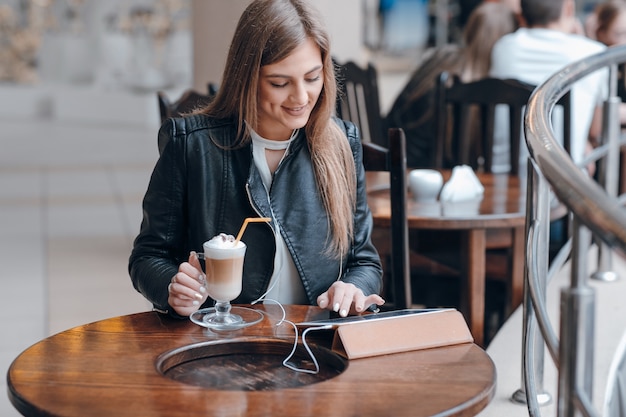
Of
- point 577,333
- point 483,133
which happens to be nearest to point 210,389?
point 577,333

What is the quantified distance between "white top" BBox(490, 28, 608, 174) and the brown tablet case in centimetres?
215

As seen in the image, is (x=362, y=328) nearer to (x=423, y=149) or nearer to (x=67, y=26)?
(x=423, y=149)

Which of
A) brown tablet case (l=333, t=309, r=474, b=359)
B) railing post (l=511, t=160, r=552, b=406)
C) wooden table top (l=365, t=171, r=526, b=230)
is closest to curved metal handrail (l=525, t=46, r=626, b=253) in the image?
railing post (l=511, t=160, r=552, b=406)

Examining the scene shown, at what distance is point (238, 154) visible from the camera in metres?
2.00

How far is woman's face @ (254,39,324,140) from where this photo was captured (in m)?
1.89

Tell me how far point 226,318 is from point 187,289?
93 millimetres

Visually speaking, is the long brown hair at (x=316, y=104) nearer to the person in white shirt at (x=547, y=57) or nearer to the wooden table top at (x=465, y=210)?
the wooden table top at (x=465, y=210)

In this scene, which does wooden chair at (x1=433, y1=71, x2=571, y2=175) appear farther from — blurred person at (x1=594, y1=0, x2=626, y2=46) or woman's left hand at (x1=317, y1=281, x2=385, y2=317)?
woman's left hand at (x1=317, y1=281, x2=385, y2=317)

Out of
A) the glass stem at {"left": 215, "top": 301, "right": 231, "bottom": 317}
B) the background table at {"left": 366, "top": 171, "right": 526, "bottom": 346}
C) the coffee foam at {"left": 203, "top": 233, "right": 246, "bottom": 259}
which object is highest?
the coffee foam at {"left": 203, "top": 233, "right": 246, "bottom": 259}

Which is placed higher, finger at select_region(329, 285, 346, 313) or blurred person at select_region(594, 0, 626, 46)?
blurred person at select_region(594, 0, 626, 46)

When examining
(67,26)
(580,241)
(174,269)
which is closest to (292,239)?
(174,269)

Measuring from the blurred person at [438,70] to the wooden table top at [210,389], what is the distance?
2897 millimetres

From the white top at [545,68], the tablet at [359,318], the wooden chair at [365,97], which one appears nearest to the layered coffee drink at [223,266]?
the tablet at [359,318]

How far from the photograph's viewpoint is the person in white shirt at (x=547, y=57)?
3873 mm
